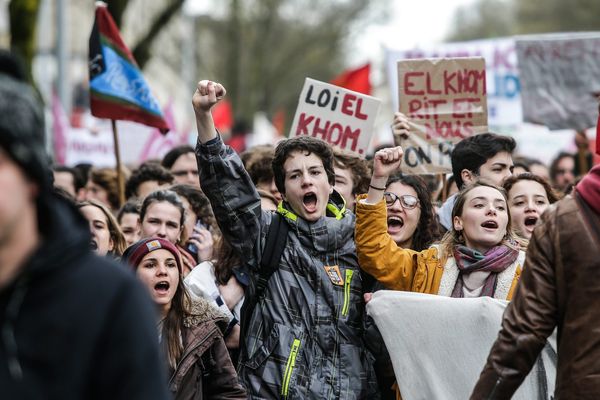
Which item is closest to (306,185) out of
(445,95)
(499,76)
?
(445,95)

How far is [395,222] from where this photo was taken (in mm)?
5914

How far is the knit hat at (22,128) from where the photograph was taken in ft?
7.38

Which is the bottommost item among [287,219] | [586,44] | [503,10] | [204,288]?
[204,288]

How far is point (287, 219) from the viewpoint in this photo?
5.18m

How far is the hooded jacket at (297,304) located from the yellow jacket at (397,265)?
0.58 feet

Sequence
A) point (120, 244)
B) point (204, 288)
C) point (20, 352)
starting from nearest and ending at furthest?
point (20, 352)
point (204, 288)
point (120, 244)

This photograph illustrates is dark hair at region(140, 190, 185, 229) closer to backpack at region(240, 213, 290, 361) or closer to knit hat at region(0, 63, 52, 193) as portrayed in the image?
backpack at region(240, 213, 290, 361)

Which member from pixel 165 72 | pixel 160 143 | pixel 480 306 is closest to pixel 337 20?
pixel 165 72

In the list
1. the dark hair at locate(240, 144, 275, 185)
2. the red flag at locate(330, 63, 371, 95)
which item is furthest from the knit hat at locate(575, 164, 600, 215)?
the red flag at locate(330, 63, 371, 95)

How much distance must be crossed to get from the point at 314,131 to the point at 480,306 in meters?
3.16

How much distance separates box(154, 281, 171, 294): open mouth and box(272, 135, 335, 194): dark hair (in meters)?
0.69

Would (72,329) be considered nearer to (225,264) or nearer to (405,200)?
(225,264)

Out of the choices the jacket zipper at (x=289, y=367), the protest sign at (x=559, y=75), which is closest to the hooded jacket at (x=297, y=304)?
the jacket zipper at (x=289, y=367)

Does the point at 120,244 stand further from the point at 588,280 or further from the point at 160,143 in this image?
the point at 160,143
